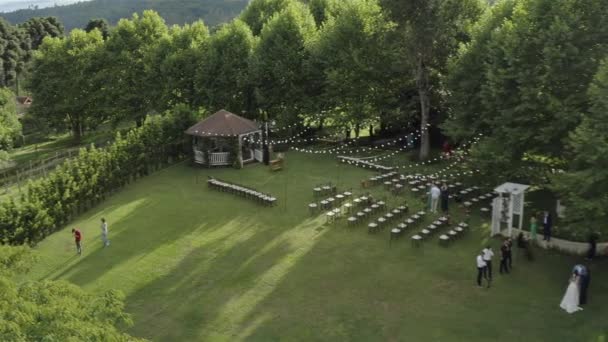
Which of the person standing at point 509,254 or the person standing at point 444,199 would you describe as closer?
the person standing at point 509,254

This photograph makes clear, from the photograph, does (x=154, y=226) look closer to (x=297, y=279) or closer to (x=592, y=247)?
(x=297, y=279)

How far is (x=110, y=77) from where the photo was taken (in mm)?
49688

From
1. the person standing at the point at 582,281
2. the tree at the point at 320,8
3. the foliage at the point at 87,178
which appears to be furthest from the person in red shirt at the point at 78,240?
the tree at the point at 320,8

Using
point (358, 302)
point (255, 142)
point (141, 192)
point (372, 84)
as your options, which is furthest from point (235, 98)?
point (358, 302)

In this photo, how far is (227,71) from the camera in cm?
4394

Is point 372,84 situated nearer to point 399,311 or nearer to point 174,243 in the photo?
point 174,243

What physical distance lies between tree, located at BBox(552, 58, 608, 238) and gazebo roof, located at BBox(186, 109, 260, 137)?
2133 cm

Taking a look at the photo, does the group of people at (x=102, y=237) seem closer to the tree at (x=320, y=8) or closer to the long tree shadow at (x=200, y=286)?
the long tree shadow at (x=200, y=286)

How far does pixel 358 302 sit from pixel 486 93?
14.2 m

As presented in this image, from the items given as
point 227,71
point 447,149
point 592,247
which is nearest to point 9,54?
point 227,71

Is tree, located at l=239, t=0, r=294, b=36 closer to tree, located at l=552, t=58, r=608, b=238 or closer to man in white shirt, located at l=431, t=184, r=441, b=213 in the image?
man in white shirt, located at l=431, t=184, r=441, b=213

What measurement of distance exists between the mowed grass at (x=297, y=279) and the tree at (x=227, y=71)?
16263 millimetres

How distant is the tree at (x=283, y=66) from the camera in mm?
41938

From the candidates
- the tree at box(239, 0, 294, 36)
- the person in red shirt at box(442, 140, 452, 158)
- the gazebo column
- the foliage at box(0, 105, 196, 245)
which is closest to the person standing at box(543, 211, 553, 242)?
the person in red shirt at box(442, 140, 452, 158)
